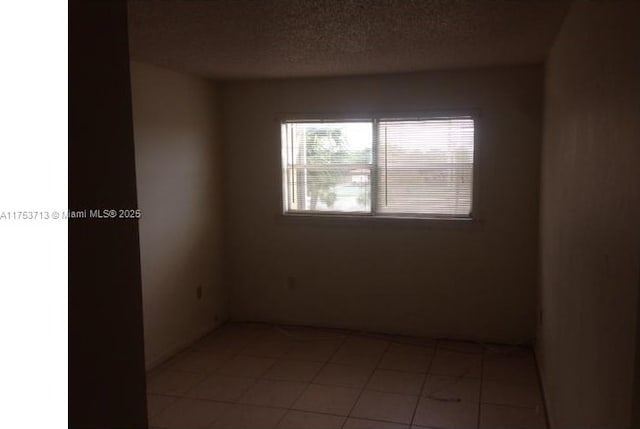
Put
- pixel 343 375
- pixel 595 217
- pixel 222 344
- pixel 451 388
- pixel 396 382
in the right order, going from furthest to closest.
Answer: pixel 222 344
pixel 343 375
pixel 396 382
pixel 451 388
pixel 595 217

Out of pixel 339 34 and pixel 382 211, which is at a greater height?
pixel 339 34

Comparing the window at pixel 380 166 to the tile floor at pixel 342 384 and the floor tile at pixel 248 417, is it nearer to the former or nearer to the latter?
the tile floor at pixel 342 384

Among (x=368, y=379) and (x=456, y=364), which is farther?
(x=456, y=364)

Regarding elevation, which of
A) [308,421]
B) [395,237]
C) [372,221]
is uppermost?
[372,221]

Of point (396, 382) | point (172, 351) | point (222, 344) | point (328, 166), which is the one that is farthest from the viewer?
point (328, 166)

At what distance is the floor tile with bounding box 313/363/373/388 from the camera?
3412 mm

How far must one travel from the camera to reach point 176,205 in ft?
13.0

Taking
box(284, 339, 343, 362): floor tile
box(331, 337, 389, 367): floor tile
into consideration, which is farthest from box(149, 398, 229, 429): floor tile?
box(331, 337, 389, 367): floor tile

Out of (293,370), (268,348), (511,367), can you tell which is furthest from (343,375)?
(511,367)

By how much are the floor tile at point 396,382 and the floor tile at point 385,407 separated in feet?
0.23

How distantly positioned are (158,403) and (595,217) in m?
2.68

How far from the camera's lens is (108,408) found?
1.08m

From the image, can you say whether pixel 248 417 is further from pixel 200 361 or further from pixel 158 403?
pixel 200 361
